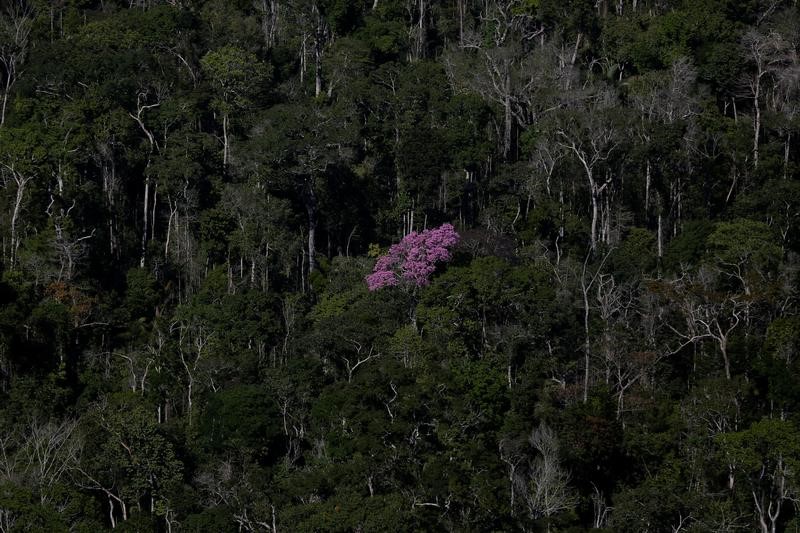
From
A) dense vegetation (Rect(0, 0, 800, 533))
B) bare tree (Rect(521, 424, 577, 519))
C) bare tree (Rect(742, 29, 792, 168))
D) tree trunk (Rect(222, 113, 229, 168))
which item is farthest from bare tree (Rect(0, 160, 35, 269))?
bare tree (Rect(742, 29, 792, 168))

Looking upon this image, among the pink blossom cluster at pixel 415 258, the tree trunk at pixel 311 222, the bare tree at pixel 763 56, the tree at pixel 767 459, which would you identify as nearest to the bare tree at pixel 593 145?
the pink blossom cluster at pixel 415 258

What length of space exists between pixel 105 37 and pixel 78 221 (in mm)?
14544

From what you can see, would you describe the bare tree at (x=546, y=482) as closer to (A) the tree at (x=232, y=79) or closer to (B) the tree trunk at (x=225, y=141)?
(B) the tree trunk at (x=225, y=141)

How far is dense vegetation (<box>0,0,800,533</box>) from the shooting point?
2084 inches

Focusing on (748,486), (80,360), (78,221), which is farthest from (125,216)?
(748,486)

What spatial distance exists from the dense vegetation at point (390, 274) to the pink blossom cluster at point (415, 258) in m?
0.39

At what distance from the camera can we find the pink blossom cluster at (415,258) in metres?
61.3

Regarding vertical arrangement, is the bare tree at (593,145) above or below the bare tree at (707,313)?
above

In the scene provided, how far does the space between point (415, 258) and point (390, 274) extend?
1.17 meters

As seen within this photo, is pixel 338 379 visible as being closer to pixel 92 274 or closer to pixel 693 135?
pixel 92 274

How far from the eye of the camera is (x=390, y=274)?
61875mm

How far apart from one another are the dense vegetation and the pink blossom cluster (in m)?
0.39

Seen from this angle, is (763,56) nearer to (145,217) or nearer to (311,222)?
(311,222)

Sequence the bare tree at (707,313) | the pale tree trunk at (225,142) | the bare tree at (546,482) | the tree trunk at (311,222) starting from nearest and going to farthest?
the bare tree at (546,482)
the bare tree at (707,313)
the tree trunk at (311,222)
the pale tree trunk at (225,142)
